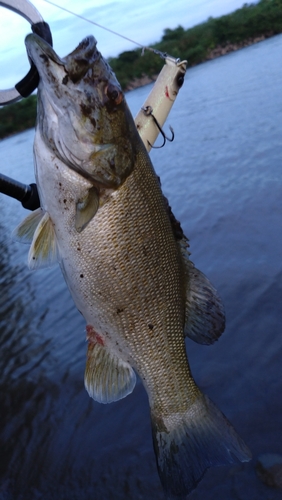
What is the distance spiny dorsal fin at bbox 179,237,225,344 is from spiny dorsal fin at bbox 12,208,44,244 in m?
0.67

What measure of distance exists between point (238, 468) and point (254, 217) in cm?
406

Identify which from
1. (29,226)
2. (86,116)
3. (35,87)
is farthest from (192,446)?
(35,87)

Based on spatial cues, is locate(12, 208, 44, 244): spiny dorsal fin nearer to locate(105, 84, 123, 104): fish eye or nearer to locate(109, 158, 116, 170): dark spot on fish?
locate(109, 158, 116, 170): dark spot on fish

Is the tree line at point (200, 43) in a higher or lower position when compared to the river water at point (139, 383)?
lower

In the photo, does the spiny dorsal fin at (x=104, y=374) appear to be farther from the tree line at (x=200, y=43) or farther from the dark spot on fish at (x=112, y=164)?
the tree line at (x=200, y=43)

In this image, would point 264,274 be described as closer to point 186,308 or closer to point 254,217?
point 254,217

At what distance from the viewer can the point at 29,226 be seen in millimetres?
2086

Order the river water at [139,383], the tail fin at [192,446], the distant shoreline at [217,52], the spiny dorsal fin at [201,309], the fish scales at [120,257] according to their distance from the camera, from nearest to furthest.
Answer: the fish scales at [120,257], the tail fin at [192,446], the spiny dorsal fin at [201,309], the river water at [139,383], the distant shoreline at [217,52]

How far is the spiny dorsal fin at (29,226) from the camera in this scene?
207 centimetres

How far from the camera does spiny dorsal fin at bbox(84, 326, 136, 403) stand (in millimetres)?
2082

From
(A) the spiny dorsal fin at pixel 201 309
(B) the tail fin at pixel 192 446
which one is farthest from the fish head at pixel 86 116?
(B) the tail fin at pixel 192 446

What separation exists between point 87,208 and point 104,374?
2.46 feet

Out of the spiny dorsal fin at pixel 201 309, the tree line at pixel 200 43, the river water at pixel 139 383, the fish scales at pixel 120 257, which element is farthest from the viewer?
the tree line at pixel 200 43

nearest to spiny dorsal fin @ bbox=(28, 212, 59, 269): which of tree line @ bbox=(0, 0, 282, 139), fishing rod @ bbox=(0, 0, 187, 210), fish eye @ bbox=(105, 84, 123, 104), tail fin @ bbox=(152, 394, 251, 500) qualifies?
fishing rod @ bbox=(0, 0, 187, 210)
